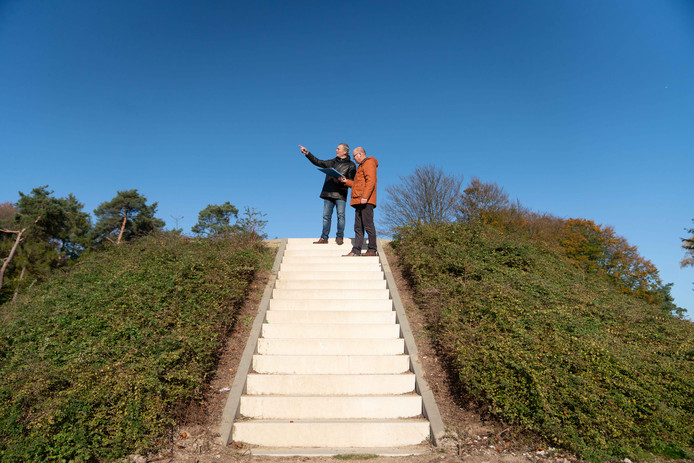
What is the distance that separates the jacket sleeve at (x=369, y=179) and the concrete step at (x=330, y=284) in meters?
1.72

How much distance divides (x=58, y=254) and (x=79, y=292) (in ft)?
39.3

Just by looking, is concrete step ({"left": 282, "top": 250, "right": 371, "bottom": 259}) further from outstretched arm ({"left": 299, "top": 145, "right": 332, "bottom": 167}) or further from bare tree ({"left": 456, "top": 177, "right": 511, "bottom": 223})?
bare tree ({"left": 456, "top": 177, "right": 511, "bottom": 223})

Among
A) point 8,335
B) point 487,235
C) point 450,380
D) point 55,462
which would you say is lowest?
point 55,462

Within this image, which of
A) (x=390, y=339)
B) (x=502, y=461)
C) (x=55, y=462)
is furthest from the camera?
(x=390, y=339)

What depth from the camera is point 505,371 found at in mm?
3961

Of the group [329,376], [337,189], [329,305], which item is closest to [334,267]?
[329,305]

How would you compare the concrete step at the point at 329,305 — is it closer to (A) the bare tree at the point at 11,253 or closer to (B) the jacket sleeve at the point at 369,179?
(B) the jacket sleeve at the point at 369,179

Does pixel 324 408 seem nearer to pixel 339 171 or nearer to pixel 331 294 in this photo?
pixel 331 294

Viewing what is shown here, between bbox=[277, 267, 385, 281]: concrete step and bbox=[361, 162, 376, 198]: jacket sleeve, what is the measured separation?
1.57m

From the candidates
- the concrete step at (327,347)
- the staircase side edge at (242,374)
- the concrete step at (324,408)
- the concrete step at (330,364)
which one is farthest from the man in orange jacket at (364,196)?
the concrete step at (324,408)

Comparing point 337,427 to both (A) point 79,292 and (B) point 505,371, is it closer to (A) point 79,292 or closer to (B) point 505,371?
(B) point 505,371

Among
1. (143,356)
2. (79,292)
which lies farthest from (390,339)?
(79,292)

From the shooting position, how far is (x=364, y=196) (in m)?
7.29

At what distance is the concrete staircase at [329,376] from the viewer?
3.93 m
